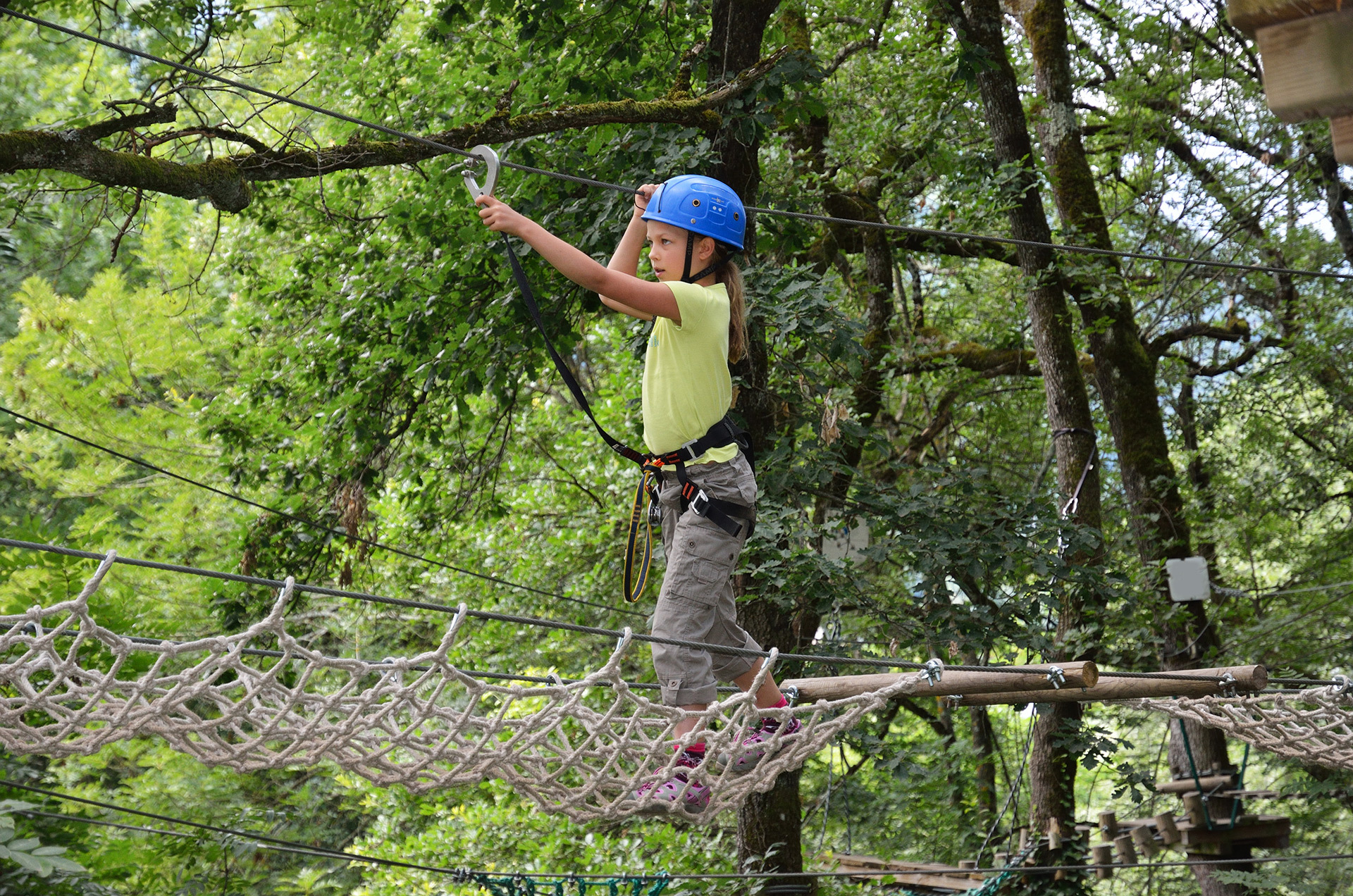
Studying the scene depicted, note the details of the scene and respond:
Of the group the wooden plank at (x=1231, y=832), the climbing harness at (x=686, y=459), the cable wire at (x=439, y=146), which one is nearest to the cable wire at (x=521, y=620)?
the climbing harness at (x=686, y=459)

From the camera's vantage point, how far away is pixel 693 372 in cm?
246

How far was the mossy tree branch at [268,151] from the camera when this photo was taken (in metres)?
2.74

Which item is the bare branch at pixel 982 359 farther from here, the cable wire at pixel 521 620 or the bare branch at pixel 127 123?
the bare branch at pixel 127 123

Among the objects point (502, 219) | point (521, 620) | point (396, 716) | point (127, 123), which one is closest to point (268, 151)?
point (127, 123)

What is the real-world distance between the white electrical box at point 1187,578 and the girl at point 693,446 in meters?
3.78

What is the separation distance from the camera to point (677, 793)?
2.38 m

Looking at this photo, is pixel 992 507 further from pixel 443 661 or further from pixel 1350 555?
pixel 1350 555

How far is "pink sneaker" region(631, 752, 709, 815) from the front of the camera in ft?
7.66

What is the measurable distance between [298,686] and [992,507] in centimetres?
288

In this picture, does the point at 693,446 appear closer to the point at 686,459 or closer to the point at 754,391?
the point at 686,459

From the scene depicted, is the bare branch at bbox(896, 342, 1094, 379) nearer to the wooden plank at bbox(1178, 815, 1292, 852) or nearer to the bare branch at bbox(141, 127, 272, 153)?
the wooden plank at bbox(1178, 815, 1292, 852)

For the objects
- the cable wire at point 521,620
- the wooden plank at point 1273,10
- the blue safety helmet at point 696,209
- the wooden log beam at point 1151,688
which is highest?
the blue safety helmet at point 696,209

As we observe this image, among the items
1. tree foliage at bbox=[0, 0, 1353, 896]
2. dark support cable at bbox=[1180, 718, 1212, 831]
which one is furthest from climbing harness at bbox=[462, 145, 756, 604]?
dark support cable at bbox=[1180, 718, 1212, 831]

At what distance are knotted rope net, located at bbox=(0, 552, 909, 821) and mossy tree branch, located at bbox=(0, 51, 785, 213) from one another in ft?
3.76
